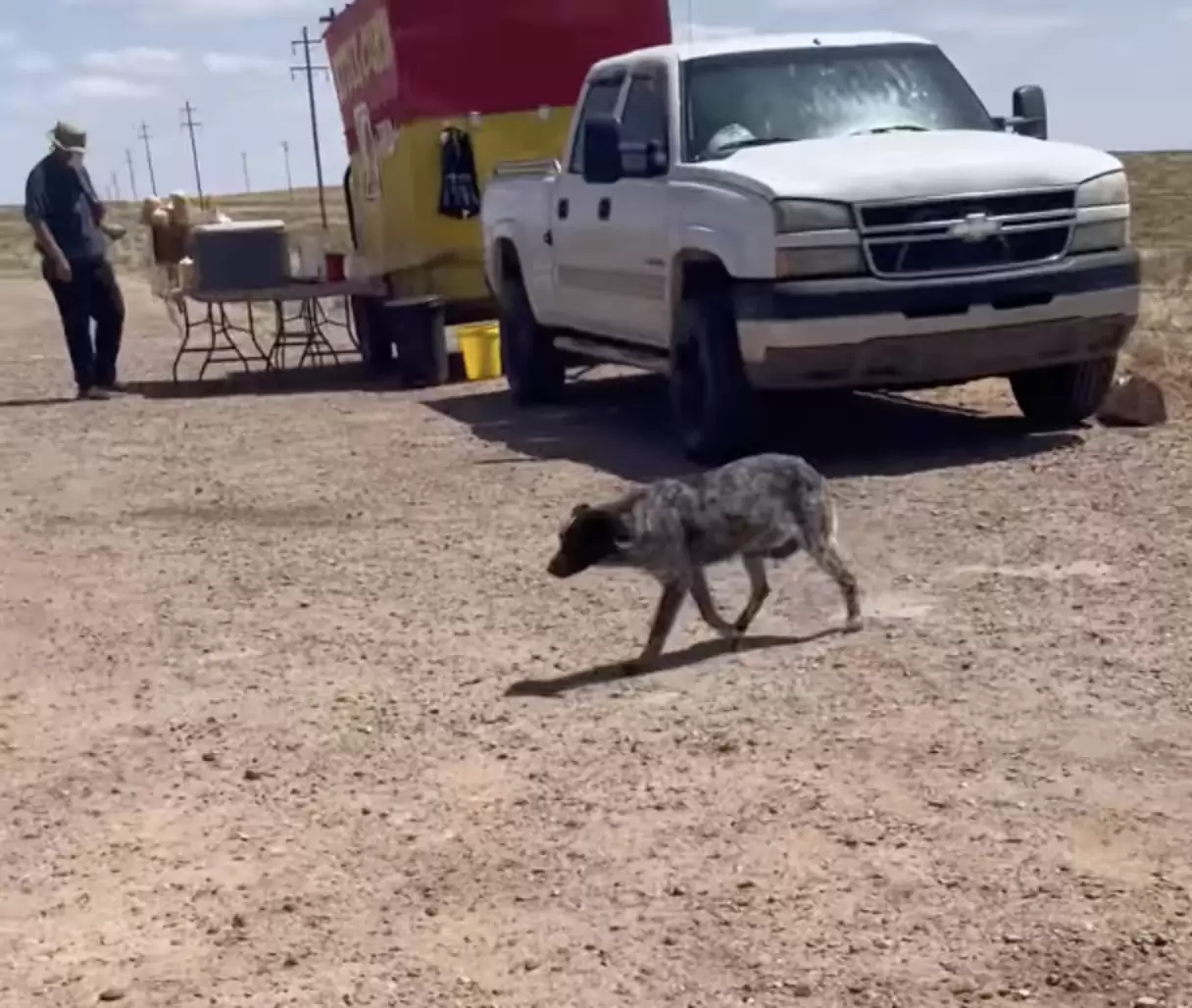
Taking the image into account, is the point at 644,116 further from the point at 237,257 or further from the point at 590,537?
→ the point at 237,257

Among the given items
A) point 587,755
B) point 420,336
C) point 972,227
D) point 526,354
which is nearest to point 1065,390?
point 972,227

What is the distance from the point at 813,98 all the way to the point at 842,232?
1.53 meters

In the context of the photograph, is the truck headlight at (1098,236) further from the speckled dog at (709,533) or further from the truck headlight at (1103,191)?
the speckled dog at (709,533)

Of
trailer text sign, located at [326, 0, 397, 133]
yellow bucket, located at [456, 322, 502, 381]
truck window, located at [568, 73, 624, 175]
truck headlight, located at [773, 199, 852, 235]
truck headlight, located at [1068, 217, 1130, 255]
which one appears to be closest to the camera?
truck headlight, located at [773, 199, 852, 235]

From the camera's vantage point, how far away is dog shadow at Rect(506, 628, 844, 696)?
6699 mm

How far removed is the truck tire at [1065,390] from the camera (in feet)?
36.0

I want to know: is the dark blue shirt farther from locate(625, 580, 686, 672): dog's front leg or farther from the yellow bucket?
locate(625, 580, 686, 672): dog's front leg

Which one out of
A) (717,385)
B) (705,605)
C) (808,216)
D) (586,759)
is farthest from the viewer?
(717,385)

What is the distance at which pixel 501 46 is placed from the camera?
1608 centimetres

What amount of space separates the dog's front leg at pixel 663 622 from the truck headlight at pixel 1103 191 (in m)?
4.30

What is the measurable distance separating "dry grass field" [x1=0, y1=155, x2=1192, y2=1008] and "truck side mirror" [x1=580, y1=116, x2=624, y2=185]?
1.73 metres

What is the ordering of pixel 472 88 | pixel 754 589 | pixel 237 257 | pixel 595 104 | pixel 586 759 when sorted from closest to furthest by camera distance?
pixel 586 759 < pixel 754 589 < pixel 595 104 < pixel 472 88 < pixel 237 257

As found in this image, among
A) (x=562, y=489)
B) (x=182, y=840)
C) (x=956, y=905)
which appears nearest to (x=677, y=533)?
(x=182, y=840)

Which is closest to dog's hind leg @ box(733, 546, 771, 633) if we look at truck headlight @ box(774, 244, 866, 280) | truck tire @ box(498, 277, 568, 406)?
truck headlight @ box(774, 244, 866, 280)
